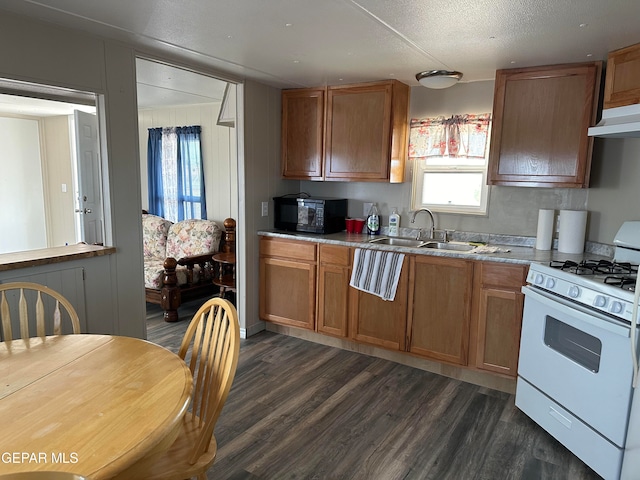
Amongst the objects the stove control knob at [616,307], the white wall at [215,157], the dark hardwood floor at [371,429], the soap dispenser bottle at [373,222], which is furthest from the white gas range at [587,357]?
the white wall at [215,157]

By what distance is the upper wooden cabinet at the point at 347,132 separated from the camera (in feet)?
11.7

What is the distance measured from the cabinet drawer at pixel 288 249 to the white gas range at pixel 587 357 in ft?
5.68

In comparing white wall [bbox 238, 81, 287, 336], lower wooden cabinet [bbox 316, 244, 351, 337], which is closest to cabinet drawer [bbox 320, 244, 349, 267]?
lower wooden cabinet [bbox 316, 244, 351, 337]

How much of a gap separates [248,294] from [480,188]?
2.19 m

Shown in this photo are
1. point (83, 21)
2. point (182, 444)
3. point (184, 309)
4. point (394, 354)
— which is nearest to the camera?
point (182, 444)

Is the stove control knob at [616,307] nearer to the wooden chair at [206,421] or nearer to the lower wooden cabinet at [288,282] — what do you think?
the wooden chair at [206,421]

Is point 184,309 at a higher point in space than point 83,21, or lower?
lower

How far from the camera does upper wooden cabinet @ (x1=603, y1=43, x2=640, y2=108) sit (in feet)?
7.86

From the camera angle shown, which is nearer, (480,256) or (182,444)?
(182,444)

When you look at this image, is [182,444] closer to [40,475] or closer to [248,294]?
[40,475]

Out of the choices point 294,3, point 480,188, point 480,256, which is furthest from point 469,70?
point 294,3

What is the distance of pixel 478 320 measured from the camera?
302cm

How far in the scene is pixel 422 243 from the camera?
3.65 meters

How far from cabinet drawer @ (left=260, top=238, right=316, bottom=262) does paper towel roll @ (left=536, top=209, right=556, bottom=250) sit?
1.74 metres
